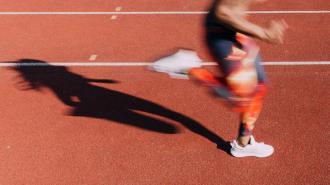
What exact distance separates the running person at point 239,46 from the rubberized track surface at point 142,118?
75 centimetres

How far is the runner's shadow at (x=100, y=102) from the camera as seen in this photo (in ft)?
14.7

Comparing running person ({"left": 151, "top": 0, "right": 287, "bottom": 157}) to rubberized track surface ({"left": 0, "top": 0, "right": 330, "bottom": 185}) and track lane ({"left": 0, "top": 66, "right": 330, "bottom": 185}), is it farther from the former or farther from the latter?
rubberized track surface ({"left": 0, "top": 0, "right": 330, "bottom": 185})

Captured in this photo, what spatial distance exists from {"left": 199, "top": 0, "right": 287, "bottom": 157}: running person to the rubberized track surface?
753 mm

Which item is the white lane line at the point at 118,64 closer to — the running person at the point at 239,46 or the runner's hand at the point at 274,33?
the running person at the point at 239,46

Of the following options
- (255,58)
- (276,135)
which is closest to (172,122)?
(276,135)

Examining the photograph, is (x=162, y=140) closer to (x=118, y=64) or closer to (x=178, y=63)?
(x=178, y=63)

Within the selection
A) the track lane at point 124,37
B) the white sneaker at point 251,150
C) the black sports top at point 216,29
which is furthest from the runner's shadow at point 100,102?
the black sports top at point 216,29

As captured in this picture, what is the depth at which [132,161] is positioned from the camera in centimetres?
391

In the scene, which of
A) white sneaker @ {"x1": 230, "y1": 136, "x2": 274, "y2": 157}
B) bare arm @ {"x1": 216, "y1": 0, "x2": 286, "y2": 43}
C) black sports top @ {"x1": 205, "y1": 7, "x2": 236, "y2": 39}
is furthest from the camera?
white sneaker @ {"x1": 230, "y1": 136, "x2": 274, "y2": 157}

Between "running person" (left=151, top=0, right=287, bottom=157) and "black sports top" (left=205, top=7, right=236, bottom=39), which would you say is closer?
"running person" (left=151, top=0, right=287, bottom=157)

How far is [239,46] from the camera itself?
3.25 metres

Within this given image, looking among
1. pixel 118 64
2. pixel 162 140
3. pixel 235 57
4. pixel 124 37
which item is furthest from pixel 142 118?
pixel 124 37

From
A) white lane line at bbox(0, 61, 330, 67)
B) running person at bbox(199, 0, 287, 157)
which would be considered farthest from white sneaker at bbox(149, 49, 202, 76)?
white lane line at bbox(0, 61, 330, 67)

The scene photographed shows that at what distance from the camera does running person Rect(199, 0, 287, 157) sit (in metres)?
3.00
